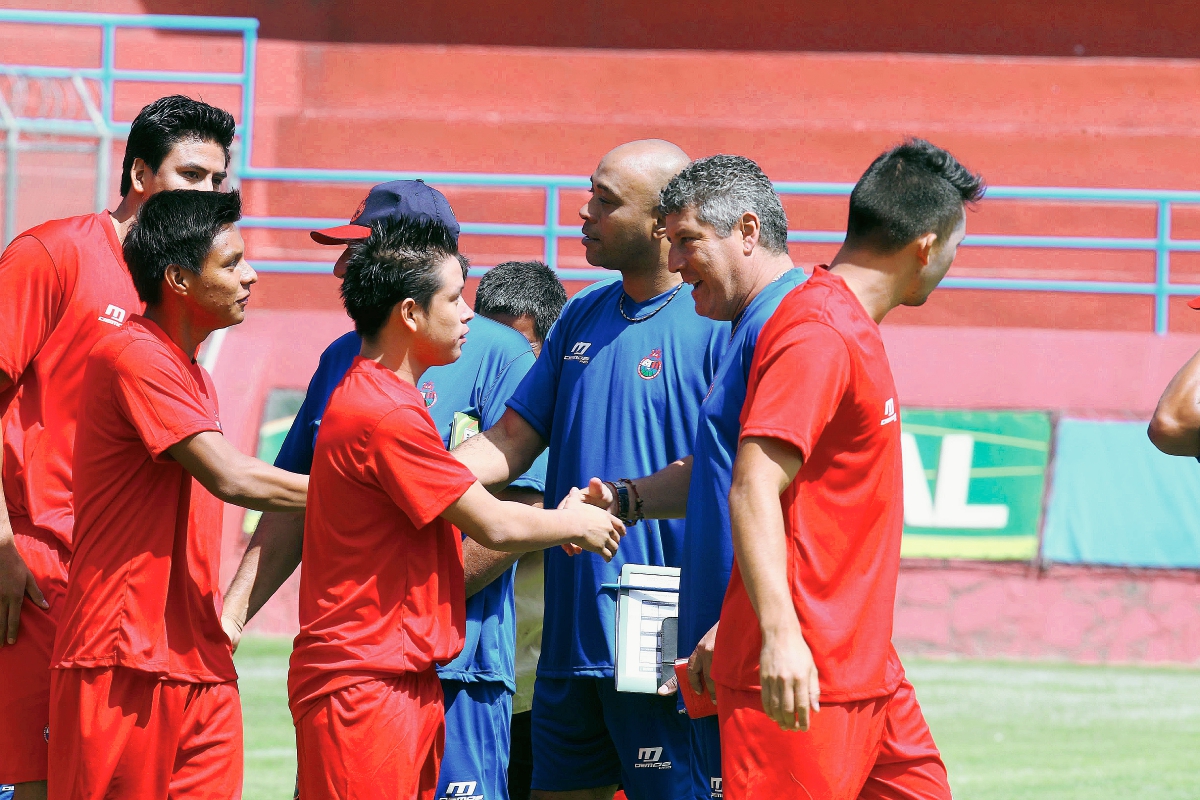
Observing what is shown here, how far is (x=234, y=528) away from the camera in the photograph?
10.5 m

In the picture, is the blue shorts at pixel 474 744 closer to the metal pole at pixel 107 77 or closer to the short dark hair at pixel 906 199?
the short dark hair at pixel 906 199

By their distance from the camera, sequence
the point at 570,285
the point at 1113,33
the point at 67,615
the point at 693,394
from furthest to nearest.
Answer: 1. the point at 1113,33
2. the point at 570,285
3. the point at 693,394
4. the point at 67,615

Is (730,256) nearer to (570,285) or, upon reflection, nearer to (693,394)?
(693,394)

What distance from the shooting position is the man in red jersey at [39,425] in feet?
12.0

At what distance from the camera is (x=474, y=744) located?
390 cm

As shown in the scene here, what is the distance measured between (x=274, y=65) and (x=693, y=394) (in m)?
13.1

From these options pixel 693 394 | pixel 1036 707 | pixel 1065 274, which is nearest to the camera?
pixel 693 394

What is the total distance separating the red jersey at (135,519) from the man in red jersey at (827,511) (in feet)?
4.21

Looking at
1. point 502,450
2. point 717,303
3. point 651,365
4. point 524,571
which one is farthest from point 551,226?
point 717,303

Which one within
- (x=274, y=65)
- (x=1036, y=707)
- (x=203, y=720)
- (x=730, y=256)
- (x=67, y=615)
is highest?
(x=274, y=65)

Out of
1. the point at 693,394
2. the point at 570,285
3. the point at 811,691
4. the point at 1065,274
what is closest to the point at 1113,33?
the point at 1065,274

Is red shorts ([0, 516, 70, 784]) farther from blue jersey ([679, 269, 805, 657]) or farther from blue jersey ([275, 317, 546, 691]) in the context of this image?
blue jersey ([679, 269, 805, 657])

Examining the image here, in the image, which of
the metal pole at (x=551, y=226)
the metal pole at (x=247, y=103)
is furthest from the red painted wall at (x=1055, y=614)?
the metal pole at (x=247, y=103)

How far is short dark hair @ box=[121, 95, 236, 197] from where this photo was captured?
4016mm
